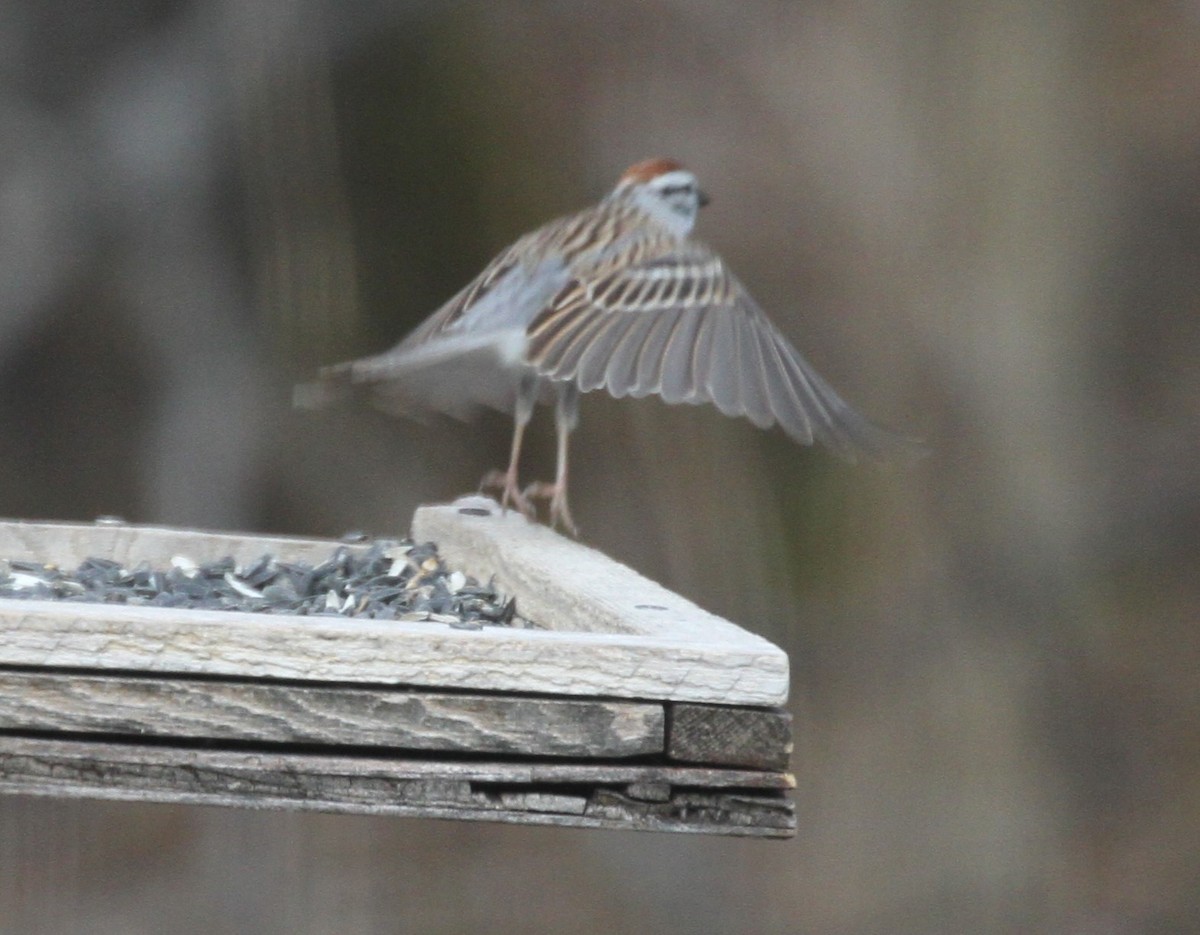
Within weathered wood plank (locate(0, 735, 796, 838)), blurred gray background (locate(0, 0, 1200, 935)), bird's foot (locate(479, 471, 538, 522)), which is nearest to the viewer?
weathered wood plank (locate(0, 735, 796, 838))

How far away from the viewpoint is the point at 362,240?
4.73 m

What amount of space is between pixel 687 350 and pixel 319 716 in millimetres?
1303

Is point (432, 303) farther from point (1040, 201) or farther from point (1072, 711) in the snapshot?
point (1072, 711)

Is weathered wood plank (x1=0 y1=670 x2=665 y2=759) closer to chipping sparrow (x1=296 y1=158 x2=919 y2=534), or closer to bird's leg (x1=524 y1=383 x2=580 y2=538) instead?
chipping sparrow (x1=296 y1=158 x2=919 y2=534)

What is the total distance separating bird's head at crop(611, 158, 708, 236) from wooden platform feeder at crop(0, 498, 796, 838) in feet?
6.24

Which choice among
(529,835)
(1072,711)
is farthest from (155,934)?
(1072,711)

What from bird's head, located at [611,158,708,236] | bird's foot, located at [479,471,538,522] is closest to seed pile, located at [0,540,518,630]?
bird's foot, located at [479,471,538,522]

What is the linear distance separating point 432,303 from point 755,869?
5.46ft

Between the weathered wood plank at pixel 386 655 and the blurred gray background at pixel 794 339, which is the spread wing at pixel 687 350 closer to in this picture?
the weathered wood plank at pixel 386 655

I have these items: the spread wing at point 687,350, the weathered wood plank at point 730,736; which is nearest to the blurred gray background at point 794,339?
the spread wing at point 687,350

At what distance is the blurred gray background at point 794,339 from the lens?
14.9 ft

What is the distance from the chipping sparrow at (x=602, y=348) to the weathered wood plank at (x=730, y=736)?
0.95 metres

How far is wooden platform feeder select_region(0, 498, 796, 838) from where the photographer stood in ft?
5.65

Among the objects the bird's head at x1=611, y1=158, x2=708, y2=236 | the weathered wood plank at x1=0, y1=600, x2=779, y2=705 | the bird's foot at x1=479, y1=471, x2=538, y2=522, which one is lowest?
the weathered wood plank at x1=0, y1=600, x2=779, y2=705
